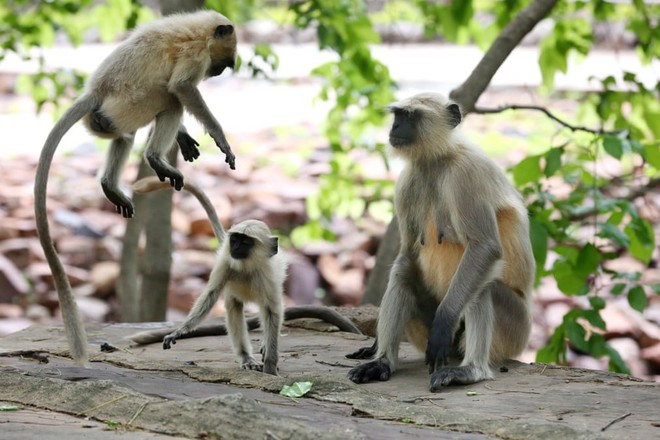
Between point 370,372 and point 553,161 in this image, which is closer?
point 370,372

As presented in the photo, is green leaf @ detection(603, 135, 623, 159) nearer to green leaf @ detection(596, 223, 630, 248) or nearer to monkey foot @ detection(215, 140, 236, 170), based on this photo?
green leaf @ detection(596, 223, 630, 248)

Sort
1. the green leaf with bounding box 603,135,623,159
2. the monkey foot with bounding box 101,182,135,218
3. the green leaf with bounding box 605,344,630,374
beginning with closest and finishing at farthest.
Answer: the monkey foot with bounding box 101,182,135,218 → the green leaf with bounding box 603,135,623,159 → the green leaf with bounding box 605,344,630,374

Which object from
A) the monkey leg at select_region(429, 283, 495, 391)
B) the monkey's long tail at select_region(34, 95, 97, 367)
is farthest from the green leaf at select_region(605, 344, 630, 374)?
the monkey's long tail at select_region(34, 95, 97, 367)

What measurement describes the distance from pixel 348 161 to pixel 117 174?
4.21 metres

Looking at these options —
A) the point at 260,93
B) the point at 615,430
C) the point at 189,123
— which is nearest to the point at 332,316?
the point at 615,430

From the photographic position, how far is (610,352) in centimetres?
600

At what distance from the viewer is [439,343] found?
15.1 ft

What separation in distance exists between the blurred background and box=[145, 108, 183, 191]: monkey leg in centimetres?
122

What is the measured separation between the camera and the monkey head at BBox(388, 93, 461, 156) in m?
4.83

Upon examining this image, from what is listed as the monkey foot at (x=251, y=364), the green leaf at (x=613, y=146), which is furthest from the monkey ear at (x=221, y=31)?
the green leaf at (x=613, y=146)

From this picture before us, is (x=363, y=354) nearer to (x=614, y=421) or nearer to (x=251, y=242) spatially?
(x=251, y=242)

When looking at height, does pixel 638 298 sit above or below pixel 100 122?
below

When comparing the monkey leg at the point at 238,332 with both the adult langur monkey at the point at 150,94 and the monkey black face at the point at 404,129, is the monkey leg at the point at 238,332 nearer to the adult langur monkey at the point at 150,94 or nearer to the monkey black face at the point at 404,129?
the adult langur monkey at the point at 150,94

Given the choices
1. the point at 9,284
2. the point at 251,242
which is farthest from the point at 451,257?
the point at 9,284
